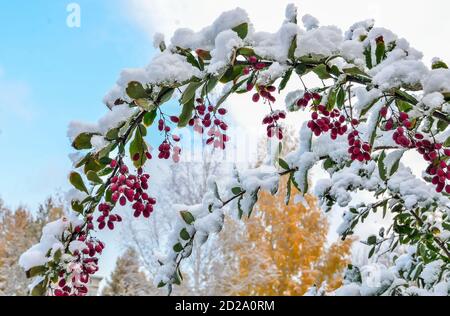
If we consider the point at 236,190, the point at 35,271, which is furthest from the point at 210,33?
the point at 35,271

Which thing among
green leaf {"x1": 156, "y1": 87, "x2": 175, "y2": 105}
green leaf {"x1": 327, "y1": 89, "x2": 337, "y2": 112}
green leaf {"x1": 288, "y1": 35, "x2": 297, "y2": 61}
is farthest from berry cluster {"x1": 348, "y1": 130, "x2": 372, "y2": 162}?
green leaf {"x1": 156, "y1": 87, "x2": 175, "y2": 105}

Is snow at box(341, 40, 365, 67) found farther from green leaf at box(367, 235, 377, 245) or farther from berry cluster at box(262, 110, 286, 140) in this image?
green leaf at box(367, 235, 377, 245)

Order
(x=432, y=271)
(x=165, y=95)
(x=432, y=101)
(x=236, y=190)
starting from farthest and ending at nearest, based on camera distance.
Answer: (x=432, y=271)
(x=236, y=190)
(x=165, y=95)
(x=432, y=101)

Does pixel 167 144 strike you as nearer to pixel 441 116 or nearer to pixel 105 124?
pixel 105 124

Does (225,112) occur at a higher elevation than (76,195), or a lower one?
higher

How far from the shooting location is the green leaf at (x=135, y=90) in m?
1.14

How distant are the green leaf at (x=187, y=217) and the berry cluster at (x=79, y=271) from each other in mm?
339

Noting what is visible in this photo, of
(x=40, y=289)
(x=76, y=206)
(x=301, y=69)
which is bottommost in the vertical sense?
(x=40, y=289)

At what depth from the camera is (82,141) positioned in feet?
4.18

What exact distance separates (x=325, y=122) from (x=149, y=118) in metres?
0.58

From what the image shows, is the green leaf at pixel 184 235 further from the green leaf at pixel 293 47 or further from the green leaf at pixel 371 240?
the green leaf at pixel 371 240

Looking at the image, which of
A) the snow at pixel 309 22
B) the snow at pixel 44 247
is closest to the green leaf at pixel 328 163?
the snow at pixel 309 22

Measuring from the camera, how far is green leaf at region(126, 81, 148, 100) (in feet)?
3.76

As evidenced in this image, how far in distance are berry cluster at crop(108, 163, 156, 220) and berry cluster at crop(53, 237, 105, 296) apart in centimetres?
9
